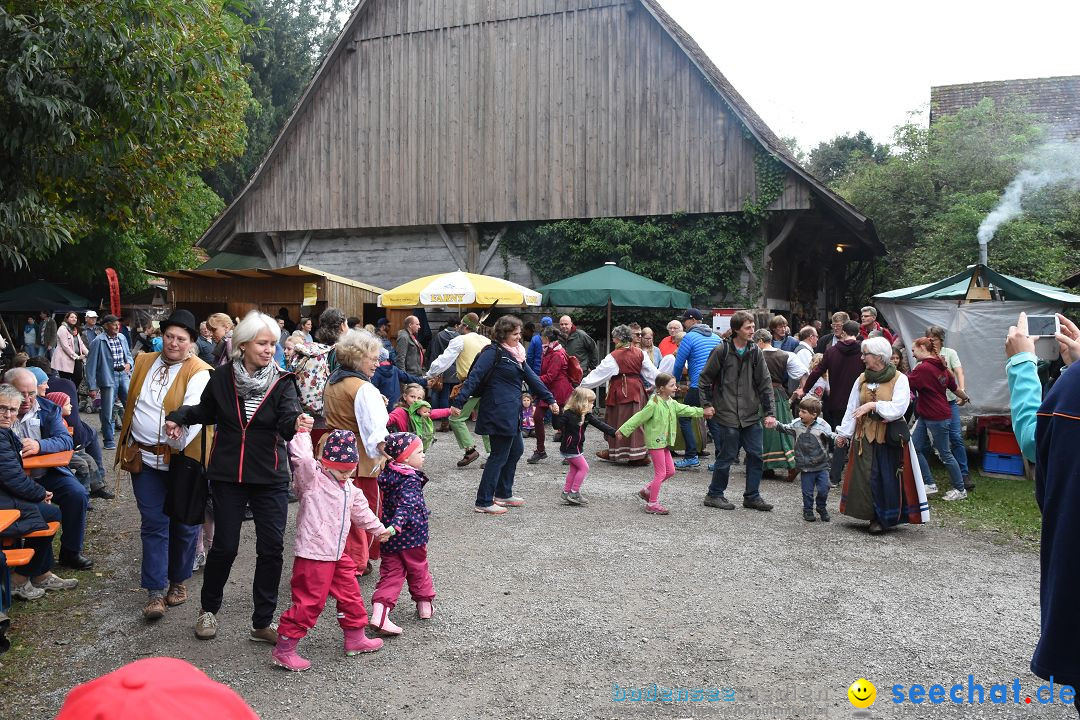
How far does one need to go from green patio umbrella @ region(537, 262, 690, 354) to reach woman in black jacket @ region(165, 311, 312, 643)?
10250 mm

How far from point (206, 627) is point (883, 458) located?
5.41m

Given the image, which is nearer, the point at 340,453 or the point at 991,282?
the point at 340,453

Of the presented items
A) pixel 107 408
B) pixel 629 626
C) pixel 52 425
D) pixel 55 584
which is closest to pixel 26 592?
pixel 55 584

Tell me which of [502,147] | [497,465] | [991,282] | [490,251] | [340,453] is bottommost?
[497,465]

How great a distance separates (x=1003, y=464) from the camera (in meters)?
9.77

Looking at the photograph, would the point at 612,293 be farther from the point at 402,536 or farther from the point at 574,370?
the point at 402,536

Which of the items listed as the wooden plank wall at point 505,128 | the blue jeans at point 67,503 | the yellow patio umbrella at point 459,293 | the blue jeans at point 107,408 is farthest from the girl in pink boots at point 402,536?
the wooden plank wall at point 505,128

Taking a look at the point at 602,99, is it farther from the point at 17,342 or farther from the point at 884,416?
the point at 17,342

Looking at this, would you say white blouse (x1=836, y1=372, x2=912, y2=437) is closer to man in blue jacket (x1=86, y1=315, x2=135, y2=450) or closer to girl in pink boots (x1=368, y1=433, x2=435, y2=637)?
girl in pink boots (x1=368, y1=433, x2=435, y2=637)

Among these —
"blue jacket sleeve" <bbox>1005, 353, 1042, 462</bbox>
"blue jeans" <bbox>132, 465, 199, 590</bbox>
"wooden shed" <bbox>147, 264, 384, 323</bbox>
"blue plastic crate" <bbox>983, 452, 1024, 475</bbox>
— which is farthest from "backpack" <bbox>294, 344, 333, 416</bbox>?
"wooden shed" <bbox>147, 264, 384, 323</bbox>

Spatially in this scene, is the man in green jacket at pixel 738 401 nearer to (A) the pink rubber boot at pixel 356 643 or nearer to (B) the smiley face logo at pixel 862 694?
(B) the smiley face logo at pixel 862 694

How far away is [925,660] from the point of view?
14.5 ft

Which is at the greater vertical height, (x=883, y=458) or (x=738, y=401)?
(x=738, y=401)

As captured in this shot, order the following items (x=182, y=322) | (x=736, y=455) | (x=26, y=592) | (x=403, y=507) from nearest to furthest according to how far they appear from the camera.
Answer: (x=403, y=507)
(x=182, y=322)
(x=26, y=592)
(x=736, y=455)
